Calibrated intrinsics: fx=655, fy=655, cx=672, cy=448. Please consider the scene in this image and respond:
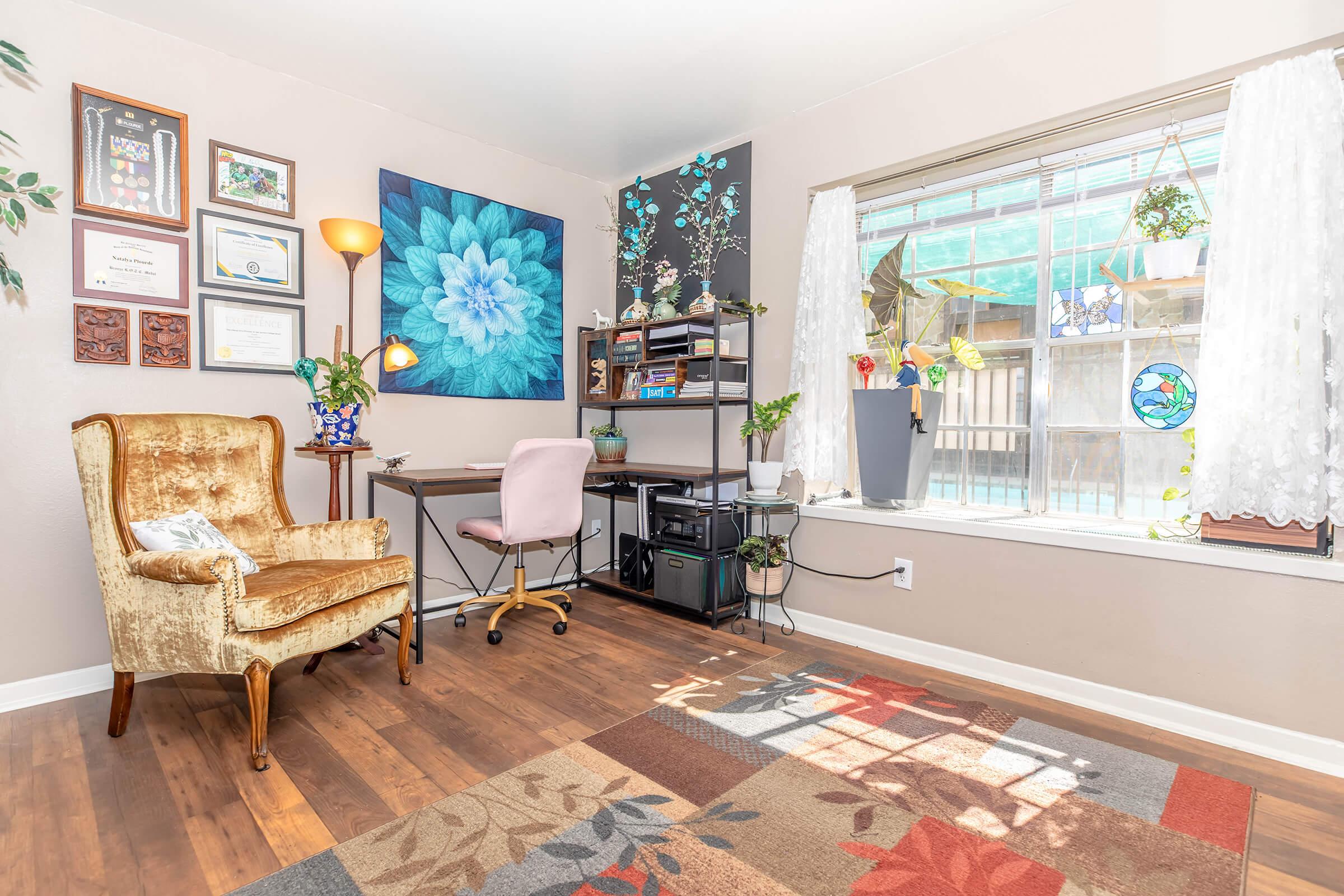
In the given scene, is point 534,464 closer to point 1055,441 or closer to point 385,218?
point 385,218

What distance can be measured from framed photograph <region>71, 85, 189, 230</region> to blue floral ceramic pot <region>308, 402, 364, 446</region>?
915mm

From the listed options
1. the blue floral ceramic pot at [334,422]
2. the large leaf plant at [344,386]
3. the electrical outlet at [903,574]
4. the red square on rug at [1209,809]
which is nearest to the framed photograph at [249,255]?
the large leaf plant at [344,386]

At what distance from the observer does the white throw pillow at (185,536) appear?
215 centimetres

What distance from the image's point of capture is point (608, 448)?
4.05 meters

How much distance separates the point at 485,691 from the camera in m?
2.51

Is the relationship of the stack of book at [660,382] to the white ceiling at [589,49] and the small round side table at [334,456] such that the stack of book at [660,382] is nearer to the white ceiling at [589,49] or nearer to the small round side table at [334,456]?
the white ceiling at [589,49]

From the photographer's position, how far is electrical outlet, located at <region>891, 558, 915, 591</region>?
287 centimetres

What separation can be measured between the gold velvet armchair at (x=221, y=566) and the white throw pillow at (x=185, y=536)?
5 cm

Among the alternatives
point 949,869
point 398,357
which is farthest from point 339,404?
point 949,869

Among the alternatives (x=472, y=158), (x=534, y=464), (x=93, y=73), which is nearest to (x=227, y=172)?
(x=93, y=73)

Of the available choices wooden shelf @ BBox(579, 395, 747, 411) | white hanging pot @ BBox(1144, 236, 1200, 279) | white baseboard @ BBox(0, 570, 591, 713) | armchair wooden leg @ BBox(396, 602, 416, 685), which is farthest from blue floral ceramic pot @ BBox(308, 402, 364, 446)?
white hanging pot @ BBox(1144, 236, 1200, 279)

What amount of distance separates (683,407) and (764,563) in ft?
3.73

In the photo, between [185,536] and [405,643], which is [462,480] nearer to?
[405,643]

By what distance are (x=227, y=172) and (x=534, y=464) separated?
1.79 metres
